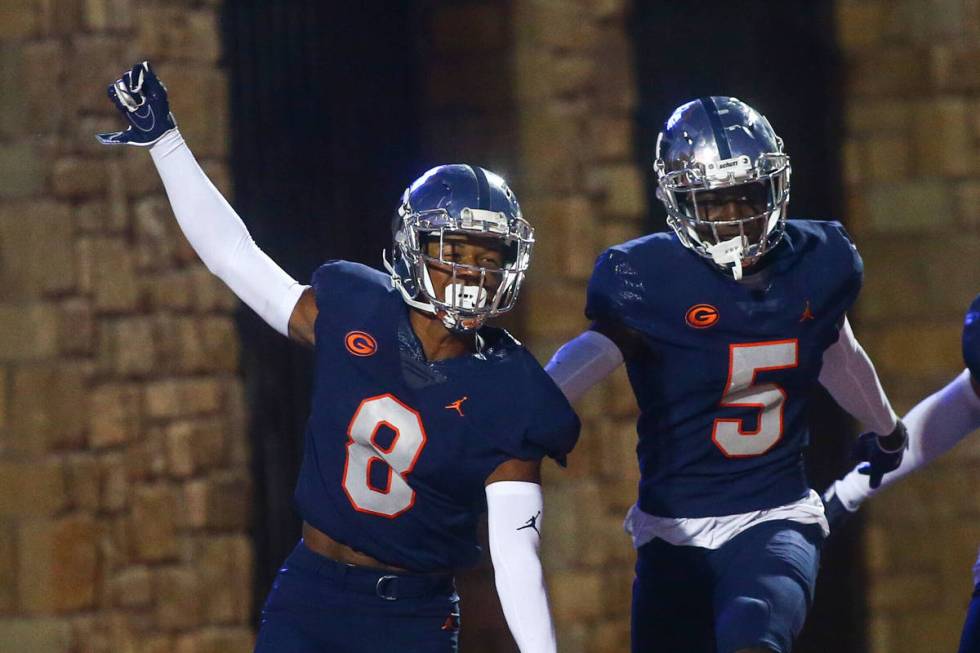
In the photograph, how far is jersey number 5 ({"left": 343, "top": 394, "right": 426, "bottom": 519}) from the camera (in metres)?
3.03

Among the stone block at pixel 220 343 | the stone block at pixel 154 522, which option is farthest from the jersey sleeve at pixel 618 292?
the stone block at pixel 154 522

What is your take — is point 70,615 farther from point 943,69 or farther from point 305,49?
point 943,69

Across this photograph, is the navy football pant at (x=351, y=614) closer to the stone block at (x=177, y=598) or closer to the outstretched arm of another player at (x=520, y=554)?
the outstretched arm of another player at (x=520, y=554)

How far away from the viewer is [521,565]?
2887mm

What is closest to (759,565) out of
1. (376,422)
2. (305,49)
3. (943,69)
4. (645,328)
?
(645,328)

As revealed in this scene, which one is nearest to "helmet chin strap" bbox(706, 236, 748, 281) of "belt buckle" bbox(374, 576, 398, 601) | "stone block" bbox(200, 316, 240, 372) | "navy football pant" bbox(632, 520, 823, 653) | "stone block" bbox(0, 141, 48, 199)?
"navy football pant" bbox(632, 520, 823, 653)

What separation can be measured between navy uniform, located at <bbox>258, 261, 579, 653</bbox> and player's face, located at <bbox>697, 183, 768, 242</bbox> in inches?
19.1

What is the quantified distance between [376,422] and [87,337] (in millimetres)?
1541

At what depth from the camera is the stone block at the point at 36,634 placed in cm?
427

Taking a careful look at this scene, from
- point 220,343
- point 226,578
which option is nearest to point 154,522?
point 226,578

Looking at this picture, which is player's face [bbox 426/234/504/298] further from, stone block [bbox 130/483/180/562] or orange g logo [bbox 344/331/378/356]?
stone block [bbox 130/483/180/562]

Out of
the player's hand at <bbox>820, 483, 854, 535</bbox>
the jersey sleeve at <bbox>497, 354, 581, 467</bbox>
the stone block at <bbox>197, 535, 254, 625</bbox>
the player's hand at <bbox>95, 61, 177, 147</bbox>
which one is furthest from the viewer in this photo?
the stone block at <bbox>197, 535, 254, 625</bbox>

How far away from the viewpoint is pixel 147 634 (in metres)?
4.41

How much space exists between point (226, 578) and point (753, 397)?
5.69 ft
